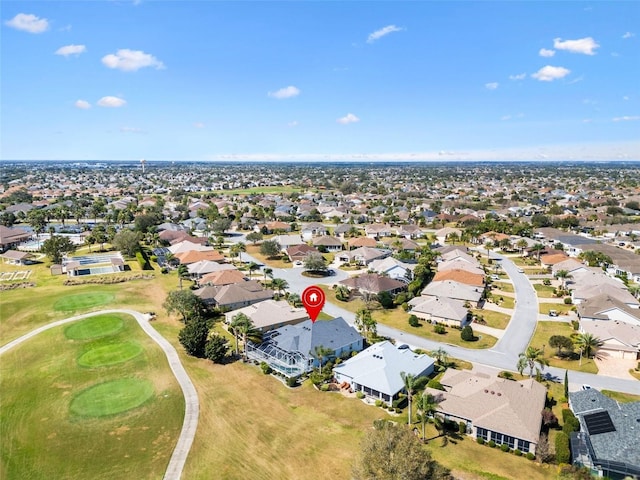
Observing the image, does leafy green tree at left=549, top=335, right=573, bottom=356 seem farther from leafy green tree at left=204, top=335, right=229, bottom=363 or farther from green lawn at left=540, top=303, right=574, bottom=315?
leafy green tree at left=204, top=335, right=229, bottom=363

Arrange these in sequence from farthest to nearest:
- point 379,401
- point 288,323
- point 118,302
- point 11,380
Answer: point 118,302 < point 288,323 < point 11,380 < point 379,401

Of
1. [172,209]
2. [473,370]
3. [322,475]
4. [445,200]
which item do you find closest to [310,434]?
[322,475]

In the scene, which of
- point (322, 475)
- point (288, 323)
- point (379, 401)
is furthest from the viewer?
point (288, 323)

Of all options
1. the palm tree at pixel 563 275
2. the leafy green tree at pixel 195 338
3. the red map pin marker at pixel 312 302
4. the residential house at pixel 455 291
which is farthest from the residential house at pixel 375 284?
the leafy green tree at pixel 195 338

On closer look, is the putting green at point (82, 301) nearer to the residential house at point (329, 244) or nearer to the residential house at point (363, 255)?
the residential house at point (363, 255)

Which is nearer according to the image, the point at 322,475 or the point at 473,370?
the point at 322,475

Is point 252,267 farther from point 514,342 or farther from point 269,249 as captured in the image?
point 514,342

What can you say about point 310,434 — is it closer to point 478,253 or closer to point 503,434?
point 503,434
